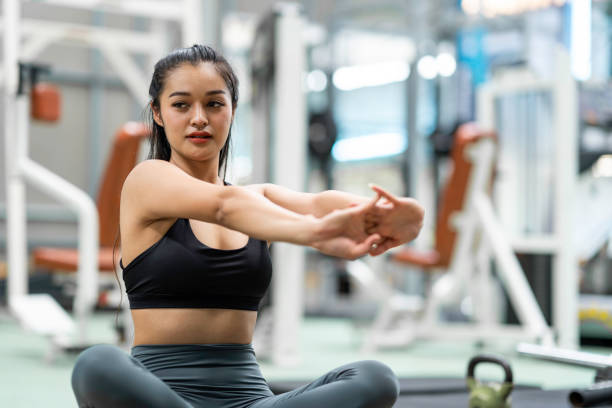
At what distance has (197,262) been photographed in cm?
136

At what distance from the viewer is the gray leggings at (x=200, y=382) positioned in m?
1.28

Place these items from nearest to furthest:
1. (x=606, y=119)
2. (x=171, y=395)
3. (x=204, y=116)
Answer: (x=171, y=395), (x=204, y=116), (x=606, y=119)

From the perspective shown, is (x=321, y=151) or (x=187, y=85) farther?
(x=321, y=151)

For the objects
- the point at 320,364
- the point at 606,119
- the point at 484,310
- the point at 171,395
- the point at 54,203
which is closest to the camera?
the point at 171,395

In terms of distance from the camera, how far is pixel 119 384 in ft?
4.18

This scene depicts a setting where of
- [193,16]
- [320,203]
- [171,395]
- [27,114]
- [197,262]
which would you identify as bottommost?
[171,395]

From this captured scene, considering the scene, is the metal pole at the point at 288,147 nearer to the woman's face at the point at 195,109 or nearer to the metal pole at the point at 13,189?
the metal pole at the point at 13,189

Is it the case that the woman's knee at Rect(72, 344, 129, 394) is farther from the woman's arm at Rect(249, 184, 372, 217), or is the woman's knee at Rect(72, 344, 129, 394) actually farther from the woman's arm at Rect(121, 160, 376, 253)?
the woman's arm at Rect(249, 184, 372, 217)

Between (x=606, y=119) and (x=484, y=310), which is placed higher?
(x=606, y=119)

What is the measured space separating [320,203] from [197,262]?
0.27m

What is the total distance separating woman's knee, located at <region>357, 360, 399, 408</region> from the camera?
1.41 metres

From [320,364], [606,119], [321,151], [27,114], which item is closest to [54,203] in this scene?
[321,151]

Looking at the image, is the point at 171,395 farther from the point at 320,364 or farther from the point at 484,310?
the point at 484,310

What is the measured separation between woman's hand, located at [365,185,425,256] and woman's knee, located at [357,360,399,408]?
12.2 inches
